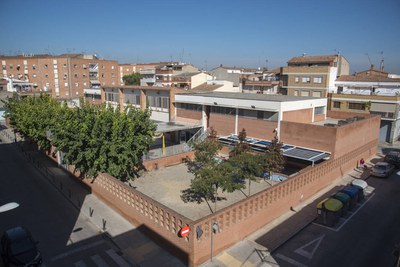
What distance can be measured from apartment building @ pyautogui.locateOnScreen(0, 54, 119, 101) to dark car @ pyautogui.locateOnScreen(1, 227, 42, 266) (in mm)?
60709

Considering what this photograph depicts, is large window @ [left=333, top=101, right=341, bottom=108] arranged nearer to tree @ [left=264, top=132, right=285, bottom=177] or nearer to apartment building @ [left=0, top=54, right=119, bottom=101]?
tree @ [left=264, top=132, right=285, bottom=177]

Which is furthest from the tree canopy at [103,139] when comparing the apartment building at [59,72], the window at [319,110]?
the apartment building at [59,72]

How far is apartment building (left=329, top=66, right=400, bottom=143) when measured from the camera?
38.3 meters

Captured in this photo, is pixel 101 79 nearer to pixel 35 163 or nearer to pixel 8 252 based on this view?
pixel 35 163

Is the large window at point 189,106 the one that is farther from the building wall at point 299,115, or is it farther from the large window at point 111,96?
the large window at point 111,96

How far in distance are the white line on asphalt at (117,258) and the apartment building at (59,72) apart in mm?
61658

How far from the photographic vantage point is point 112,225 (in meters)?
15.9

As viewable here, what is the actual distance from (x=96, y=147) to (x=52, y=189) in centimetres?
669

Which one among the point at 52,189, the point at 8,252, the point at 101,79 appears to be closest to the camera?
the point at 8,252

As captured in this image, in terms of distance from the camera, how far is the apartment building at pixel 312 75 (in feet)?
154

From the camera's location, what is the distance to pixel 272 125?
2672 cm

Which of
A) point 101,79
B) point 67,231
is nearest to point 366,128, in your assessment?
point 67,231

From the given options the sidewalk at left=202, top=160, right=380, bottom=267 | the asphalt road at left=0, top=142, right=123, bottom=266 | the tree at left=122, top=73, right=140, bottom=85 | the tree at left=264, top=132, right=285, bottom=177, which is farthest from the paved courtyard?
the tree at left=122, top=73, right=140, bottom=85

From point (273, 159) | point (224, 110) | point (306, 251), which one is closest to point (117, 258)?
point (306, 251)
